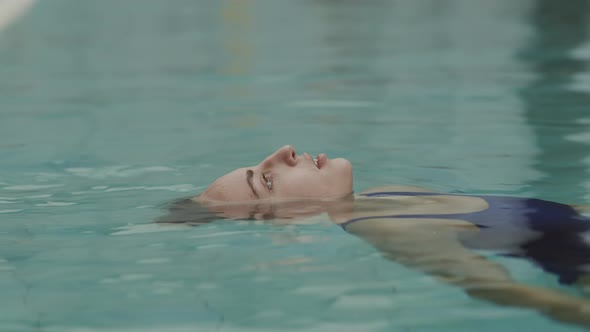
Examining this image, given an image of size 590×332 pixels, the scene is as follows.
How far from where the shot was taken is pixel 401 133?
7.16 metres

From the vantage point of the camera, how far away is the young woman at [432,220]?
3564 mm

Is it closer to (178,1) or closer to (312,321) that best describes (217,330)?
(312,321)

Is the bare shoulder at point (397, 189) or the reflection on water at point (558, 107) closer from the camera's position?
the bare shoulder at point (397, 189)

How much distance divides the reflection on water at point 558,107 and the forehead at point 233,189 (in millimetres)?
1574

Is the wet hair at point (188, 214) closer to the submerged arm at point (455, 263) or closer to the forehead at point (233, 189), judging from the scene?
the forehead at point (233, 189)

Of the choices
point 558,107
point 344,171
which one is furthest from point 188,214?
point 558,107

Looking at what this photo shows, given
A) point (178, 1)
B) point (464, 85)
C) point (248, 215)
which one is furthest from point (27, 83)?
point (178, 1)

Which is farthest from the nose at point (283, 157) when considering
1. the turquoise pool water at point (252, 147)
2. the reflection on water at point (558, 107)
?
the reflection on water at point (558, 107)

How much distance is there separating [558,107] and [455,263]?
4519 mm

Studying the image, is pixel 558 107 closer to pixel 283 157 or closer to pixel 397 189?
pixel 397 189

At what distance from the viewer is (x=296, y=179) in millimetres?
4617

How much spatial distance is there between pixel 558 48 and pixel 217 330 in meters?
9.26

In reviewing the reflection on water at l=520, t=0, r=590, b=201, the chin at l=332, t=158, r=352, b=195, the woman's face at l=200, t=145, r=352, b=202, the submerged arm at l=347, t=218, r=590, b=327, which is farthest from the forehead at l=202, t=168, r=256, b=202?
the reflection on water at l=520, t=0, r=590, b=201

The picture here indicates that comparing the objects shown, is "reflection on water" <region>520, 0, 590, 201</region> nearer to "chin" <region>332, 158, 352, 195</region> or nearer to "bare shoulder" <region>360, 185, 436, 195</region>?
"bare shoulder" <region>360, 185, 436, 195</region>
